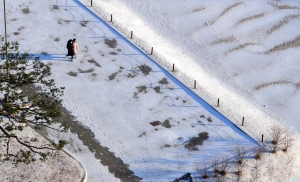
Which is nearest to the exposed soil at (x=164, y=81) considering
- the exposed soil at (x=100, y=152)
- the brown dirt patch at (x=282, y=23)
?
the exposed soil at (x=100, y=152)

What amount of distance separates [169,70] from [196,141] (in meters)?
5.75

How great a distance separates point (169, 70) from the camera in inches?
1252

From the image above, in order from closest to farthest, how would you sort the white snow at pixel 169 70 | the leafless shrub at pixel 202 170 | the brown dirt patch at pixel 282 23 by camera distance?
1. the leafless shrub at pixel 202 170
2. the white snow at pixel 169 70
3. the brown dirt patch at pixel 282 23

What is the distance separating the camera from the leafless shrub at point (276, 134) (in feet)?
90.1

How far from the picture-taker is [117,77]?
31125 millimetres

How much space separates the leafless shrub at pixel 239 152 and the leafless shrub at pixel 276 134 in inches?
63.0

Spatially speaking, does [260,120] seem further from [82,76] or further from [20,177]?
[20,177]

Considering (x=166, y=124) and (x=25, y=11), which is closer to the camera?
(x=166, y=124)

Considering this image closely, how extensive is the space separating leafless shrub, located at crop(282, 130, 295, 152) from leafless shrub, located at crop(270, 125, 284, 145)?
219 millimetres

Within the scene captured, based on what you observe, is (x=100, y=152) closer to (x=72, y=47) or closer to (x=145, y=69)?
(x=145, y=69)

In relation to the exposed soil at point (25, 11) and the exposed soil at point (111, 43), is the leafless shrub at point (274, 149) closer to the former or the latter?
the exposed soil at point (111, 43)

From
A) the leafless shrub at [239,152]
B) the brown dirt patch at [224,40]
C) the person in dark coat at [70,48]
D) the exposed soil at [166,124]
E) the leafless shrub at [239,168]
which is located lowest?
the leafless shrub at [239,168]

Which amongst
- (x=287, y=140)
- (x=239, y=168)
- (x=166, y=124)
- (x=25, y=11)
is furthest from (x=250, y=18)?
(x=25, y=11)

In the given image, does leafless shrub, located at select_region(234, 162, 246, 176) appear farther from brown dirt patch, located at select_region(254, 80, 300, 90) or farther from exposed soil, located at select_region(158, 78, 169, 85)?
exposed soil, located at select_region(158, 78, 169, 85)
